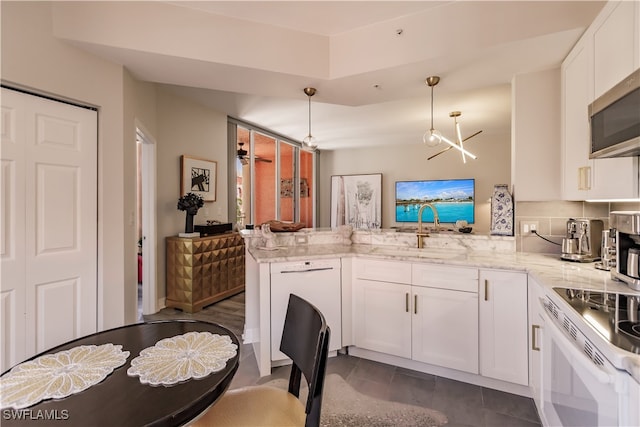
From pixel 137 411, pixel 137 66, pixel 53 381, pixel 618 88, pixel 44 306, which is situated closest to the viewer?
pixel 137 411

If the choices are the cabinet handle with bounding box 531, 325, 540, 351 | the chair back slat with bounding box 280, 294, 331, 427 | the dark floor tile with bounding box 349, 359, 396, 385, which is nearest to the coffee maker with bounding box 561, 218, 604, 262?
the cabinet handle with bounding box 531, 325, 540, 351

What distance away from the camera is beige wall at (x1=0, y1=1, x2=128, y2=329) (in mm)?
1741

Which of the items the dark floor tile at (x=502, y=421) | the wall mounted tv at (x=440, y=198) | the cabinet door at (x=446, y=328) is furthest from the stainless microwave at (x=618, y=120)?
the wall mounted tv at (x=440, y=198)

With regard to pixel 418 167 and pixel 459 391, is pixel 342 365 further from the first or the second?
pixel 418 167

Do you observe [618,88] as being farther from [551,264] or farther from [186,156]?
[186,156]

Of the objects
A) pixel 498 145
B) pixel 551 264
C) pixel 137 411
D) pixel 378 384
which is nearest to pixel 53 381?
pixel 137 411

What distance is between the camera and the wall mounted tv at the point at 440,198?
5.89m

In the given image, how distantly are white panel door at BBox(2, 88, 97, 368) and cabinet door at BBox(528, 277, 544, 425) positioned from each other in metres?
2.92

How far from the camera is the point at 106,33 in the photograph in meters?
1.96

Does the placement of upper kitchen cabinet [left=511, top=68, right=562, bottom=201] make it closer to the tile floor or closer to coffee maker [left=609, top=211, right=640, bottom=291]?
coffee maker [left=609, top=211, right=640, bottom=291]

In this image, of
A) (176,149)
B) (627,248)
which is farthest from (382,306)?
(176,149)

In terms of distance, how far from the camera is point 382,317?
7.72 feet

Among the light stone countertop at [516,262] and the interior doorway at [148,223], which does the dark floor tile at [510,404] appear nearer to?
the light stone countertop at [516,262]

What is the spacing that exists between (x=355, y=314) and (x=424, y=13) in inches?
91.4
